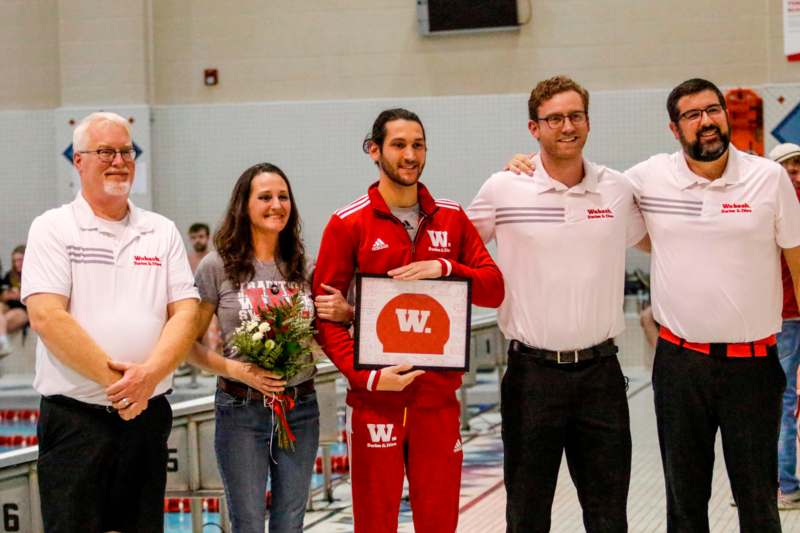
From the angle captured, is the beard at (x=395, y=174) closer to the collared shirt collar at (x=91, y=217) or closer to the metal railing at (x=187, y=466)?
the collared shirt collar at (x=91, y=217)

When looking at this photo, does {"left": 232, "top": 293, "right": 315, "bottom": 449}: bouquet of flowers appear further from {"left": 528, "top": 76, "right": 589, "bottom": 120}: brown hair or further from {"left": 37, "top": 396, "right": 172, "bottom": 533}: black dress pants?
{"left": 528, "top": 76, "right": 589, "bottom": 120}: brown hair

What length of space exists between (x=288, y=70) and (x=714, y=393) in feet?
31.8

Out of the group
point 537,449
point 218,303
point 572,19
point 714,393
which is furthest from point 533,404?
point 572,19

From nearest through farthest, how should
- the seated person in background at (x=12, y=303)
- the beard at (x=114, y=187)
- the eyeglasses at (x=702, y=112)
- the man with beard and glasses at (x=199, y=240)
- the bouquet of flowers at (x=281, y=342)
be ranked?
1. the beard at (x=114, y=187)
2. the bouquet of flowers at (x=281, y=342)
3. the eyeglasses at (x=702, y=112)
4. the seated person in background at (x=12, y=303)
5. the man with beard and glasses at (x=199, y=240)

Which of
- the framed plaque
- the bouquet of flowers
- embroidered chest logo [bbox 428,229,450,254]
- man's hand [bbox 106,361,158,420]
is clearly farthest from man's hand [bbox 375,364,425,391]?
man's hand [bbox 106,361,158,420]

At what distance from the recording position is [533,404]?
3.72 metres

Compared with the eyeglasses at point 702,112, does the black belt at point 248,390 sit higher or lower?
lower

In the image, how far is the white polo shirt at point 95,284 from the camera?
3.33 metres

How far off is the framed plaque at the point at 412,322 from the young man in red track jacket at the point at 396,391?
0.05 meters

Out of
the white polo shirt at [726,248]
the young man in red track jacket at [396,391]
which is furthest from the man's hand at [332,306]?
the white polo shirt at [726,248]

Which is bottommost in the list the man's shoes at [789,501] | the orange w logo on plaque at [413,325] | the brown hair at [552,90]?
the man's shoes at [789,501]

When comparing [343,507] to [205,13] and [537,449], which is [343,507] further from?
[205,13]

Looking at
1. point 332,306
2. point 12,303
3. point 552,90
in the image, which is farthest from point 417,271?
point 12,303

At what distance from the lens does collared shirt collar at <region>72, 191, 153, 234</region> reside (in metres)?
3.43
